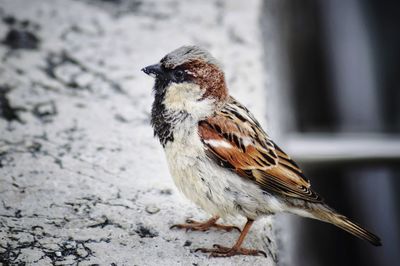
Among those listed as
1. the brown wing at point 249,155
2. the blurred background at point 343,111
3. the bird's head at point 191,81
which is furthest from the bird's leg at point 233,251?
the blurred background at point 343,111

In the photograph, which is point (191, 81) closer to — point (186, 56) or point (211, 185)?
point (186, 56)

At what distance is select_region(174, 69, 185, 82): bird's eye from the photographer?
7.91ft

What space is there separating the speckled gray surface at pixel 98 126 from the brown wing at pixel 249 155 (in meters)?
0.23

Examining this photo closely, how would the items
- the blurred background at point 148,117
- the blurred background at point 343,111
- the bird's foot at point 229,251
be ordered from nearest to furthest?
the bird's foot at point 229,251 < the blurred background at point 148,117 < the blurred background at point 343,111

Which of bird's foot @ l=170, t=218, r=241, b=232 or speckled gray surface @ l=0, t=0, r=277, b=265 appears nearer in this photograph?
speckled gray surface @ l=0, t=0, r=277, b=265

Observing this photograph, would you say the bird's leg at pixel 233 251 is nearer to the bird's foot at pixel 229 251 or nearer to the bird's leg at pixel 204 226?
the bird's foot at pixel 229 251

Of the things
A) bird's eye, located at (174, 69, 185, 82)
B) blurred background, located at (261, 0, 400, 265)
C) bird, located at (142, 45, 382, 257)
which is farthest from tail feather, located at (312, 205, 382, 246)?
blurred background, located at (261, 0, 400, 265)

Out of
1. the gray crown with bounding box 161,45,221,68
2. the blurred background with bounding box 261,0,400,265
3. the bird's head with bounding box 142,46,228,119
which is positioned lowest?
the blurred background with bounding box 261,0,400,265

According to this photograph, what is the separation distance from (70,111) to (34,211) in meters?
0.71

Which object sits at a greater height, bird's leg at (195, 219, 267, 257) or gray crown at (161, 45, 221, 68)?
gray crown at (161, 45, 221, 68)

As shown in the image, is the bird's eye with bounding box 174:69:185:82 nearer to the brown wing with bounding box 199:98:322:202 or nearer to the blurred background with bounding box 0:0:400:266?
the brown wing with bounding box 199:98:322:202

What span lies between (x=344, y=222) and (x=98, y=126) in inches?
45.5

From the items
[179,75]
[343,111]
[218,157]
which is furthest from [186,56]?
[343,111]

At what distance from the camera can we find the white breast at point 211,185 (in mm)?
2295
